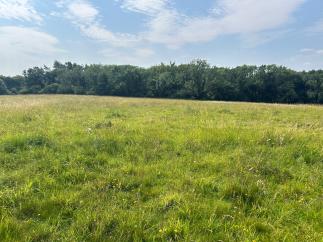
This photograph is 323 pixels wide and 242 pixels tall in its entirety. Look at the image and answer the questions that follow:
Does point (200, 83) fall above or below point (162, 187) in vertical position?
above

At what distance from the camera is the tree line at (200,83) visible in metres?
81.1

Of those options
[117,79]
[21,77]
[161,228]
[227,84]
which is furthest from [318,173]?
[21,77]

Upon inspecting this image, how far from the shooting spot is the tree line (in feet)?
266

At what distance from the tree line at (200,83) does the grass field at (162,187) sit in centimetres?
7333

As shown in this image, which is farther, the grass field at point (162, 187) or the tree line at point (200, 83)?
the tree line at point (200, 83)

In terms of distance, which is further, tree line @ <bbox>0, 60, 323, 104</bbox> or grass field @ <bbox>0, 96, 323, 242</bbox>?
tree line @ <bbox>0, 60, 323, 104</bbox>

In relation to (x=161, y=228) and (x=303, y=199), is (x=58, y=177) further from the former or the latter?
(x=303, y=199)

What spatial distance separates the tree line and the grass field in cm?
7333

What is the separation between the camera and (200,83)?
86.1m

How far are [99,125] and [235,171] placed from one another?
282 inches

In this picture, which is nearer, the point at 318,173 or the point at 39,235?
the point at 39,235

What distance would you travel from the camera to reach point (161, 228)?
4750mm

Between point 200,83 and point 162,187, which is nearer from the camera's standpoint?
point 162,187

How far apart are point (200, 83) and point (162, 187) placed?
81.3 meters
